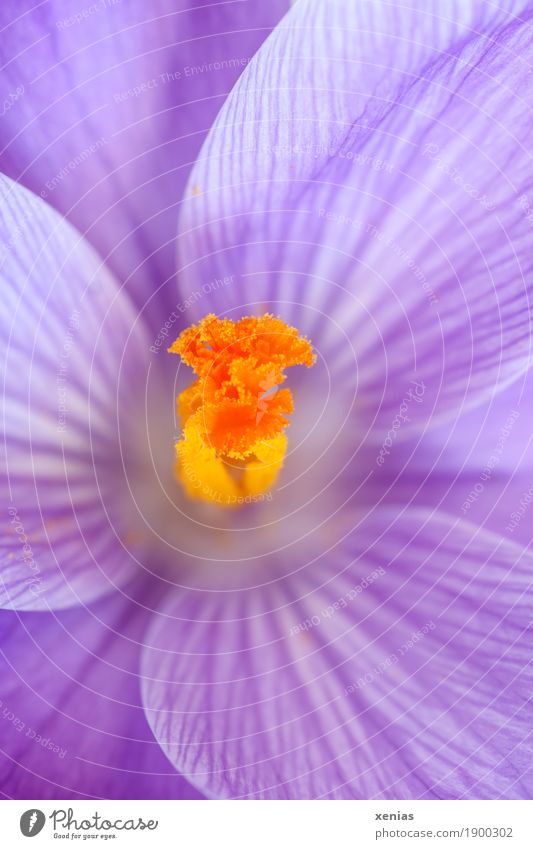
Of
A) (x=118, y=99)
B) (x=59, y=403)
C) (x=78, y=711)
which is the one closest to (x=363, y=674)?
(x=78, y=711)

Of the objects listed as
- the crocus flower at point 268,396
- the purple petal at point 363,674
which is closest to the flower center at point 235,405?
the crocus flower at point 268,396

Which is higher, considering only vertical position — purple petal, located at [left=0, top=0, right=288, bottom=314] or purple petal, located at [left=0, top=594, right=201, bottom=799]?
purple petal, located at [left=0, top=0, right=288, bottom=314]

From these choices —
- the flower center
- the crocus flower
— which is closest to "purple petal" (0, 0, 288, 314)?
the crocus flower

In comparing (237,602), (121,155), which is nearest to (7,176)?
(121,155)

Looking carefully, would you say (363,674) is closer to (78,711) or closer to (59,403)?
(78,711)

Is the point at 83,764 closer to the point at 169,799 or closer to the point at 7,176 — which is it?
the point at 169,799

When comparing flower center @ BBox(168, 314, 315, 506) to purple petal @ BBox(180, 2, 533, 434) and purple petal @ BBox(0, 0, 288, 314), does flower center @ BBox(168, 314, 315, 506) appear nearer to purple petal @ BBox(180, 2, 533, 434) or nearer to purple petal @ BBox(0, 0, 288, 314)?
purple petal @ BBox(180, 2, 533, 434)
